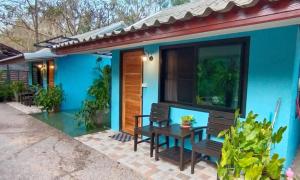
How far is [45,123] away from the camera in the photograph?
21.7 feet

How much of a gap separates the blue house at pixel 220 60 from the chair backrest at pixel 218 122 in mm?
180

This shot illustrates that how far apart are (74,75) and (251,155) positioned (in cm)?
831

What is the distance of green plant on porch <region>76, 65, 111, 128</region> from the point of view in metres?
5.98

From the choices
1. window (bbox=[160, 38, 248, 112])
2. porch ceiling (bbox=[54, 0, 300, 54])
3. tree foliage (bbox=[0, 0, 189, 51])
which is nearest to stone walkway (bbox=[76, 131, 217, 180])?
window (bbox=[160, 38, 248, 112])

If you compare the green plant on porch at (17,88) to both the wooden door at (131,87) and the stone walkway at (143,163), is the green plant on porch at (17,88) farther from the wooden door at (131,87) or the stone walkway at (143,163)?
the wooden door at (131,87)

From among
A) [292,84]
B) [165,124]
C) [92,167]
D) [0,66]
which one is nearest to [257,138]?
[292,84]

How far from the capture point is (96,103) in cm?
618

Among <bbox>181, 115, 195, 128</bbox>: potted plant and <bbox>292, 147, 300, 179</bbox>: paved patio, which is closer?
<bbox>292, 147, 300, 179</bbox>: paved patio

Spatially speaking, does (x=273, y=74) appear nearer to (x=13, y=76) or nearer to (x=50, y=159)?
(x=50, y=159)

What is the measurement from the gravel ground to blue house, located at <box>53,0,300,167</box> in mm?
1635

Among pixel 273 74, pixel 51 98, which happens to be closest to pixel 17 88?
Result: pixel 51 98

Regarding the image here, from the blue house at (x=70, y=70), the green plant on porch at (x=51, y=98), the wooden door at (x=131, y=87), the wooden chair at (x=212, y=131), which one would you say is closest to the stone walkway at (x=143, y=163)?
the wooden chair at (x=212, y=131)

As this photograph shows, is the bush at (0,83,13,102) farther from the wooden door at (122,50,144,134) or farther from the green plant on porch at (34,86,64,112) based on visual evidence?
the wooden door at (122,50,144,134)

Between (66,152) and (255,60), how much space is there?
12.9 feet
